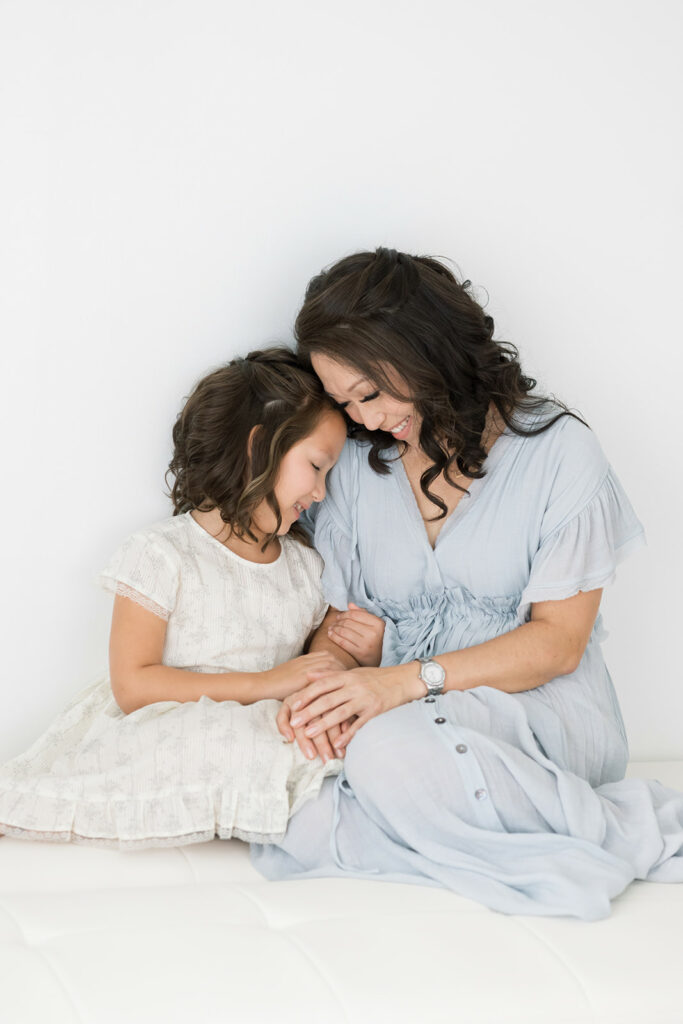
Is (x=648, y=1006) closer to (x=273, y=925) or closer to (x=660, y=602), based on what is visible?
(x=273, y=925)

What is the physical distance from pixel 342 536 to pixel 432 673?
394mm

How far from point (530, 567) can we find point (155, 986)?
3.38 feet

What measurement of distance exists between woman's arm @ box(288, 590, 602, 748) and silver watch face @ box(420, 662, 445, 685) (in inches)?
0.4

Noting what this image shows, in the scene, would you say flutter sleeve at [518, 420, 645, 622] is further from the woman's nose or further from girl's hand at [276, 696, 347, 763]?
girl's hand at [276, 696, 347, 763]

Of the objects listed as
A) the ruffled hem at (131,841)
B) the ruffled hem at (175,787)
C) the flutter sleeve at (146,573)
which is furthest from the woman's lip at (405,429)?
the ruffled hem at (131,841)

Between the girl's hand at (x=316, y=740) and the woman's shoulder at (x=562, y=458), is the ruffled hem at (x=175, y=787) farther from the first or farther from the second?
the woman's shoulder at (x=562, y=458)

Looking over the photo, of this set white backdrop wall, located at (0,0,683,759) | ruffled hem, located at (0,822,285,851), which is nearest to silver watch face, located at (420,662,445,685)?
ruffled hem, located at (0,822,285,851)

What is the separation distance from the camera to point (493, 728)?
1709 mm

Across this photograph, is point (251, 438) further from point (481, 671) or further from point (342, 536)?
point (481, 671)

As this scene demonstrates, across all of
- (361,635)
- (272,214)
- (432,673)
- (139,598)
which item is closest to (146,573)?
(139,598)

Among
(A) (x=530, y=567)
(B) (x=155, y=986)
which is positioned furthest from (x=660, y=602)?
(B) (x=155, y=986)

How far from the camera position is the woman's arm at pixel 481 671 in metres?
1.71

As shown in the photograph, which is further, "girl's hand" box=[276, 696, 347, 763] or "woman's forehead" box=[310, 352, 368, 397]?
"woman's forehead" box=[310, 352, 368, 397]

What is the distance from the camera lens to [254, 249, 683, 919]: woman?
1549mm
